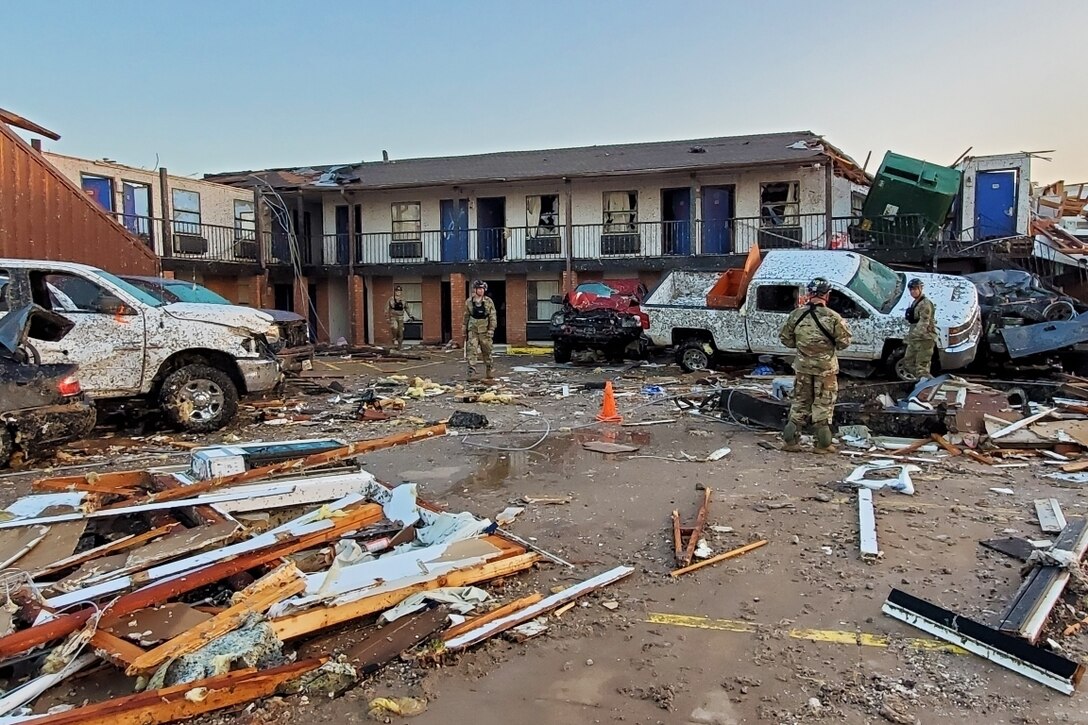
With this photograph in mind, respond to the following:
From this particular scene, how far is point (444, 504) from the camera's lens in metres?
6.23

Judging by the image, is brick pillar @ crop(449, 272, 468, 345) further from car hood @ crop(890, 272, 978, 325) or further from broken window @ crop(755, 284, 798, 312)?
car hood @ crop(890, 272, 978, 325)

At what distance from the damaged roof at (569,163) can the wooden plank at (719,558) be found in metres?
18.0

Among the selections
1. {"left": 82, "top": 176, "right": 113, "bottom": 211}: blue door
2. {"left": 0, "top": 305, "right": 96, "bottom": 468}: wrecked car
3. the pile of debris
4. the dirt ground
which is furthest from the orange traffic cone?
{"left": 82, "top": 176, "right": 113, "bottom": 211}: blue door

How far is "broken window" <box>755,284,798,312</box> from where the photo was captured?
1361 cm

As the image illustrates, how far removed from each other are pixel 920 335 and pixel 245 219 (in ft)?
67.5

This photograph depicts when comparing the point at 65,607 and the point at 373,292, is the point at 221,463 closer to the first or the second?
the point at 65,607

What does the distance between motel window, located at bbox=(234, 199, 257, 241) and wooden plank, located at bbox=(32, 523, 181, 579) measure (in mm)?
21578

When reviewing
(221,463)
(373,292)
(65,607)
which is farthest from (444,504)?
(373,292)

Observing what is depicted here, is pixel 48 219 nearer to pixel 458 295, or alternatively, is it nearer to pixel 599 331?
pixel 599 331

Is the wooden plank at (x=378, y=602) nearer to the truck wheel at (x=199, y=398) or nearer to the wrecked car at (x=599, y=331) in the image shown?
the truck wheel at (x=199, y=398)

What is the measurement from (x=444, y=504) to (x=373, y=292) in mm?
21376

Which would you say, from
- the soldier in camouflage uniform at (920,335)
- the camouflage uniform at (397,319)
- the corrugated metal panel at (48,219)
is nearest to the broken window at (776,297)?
the soldier in camouflage uniform at (920,335)

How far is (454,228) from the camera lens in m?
25.9

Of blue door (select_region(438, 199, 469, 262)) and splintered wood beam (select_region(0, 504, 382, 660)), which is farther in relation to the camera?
blue door (select_region(438, 199, 469, 262))
